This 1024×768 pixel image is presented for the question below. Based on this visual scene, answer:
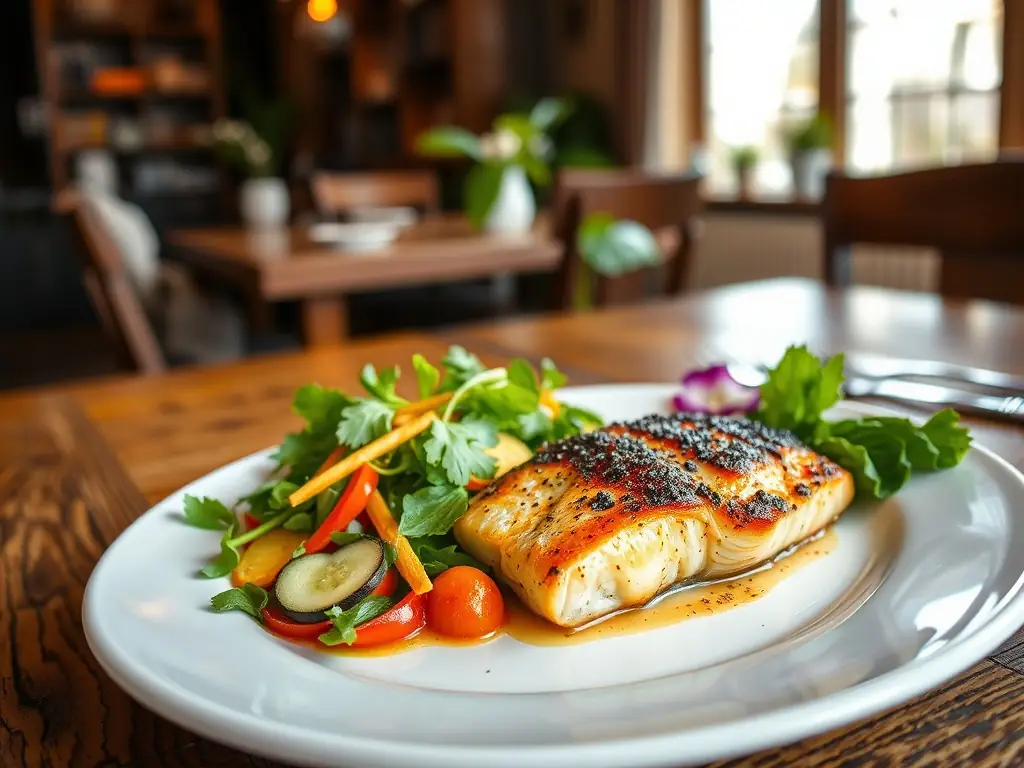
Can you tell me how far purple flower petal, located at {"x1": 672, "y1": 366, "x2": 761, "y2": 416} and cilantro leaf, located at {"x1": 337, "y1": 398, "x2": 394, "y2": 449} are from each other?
1.25 ft

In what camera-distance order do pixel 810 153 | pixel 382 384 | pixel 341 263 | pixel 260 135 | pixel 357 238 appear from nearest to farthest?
pixel 382 384, pixel 341 263, pixel 357 238, pixel 810 153, pixel 260 135

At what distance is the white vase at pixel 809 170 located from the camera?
467 centimetres

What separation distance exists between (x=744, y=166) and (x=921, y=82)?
101 centimetres

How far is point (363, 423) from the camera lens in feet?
2.52

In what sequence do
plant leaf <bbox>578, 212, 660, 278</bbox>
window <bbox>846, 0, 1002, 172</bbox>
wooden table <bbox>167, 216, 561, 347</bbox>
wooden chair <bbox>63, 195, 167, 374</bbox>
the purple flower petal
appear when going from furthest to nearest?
window <bbox>846, 0, 1002, 172</bbox> < wooden table <bbox>167, 216, 561, 347</bbox> < plant leaf <bbox>578, 212, 660, 278</bbox> < wooden chair <bbox>63, 195, 167, 374</bbox> < the purple flower petal

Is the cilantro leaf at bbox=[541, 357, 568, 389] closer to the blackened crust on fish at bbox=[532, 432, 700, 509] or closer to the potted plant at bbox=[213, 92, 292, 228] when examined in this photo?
the blackened crust on fish at bbox=[532, 432, 700, 509]

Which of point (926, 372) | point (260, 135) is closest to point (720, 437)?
point (926, 372)

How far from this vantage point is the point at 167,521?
718 mm

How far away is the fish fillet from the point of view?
2.02 ft

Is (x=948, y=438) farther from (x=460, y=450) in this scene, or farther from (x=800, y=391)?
(x=460, y=450)

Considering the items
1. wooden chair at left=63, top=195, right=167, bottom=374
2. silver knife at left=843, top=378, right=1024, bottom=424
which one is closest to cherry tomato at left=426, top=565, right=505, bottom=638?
silver knife at left=843, top=378, right=1024, bottom=424

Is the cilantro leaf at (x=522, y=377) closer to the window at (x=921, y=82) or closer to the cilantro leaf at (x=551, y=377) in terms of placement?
the cilantro leaf at (x=551, y=377)

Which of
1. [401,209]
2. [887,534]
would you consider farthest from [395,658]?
[401,209]

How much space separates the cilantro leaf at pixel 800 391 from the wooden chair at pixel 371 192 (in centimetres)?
409
